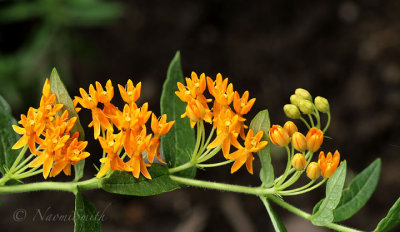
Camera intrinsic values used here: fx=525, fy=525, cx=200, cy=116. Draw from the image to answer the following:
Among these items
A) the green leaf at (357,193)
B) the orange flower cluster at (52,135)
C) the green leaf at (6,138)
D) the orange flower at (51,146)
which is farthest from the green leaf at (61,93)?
the green leaf at (357,193)

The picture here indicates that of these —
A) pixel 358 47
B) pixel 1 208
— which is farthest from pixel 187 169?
pixel 358 47

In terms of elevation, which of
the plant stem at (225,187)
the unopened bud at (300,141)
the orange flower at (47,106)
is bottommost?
the plant stem at (225,187)

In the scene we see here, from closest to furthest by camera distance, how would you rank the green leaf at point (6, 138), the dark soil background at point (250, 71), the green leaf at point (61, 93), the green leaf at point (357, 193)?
the green leaf at point (61, 93)
the green leaf at point (6, 138)
the green leaf at point (357, 193)
the dark soil background at point (250, 71)

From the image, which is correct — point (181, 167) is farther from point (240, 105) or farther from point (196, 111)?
point (240, 105)

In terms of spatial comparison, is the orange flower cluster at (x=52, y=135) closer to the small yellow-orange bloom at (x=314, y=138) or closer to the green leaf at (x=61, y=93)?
the green leaf at (x=61, y=93)

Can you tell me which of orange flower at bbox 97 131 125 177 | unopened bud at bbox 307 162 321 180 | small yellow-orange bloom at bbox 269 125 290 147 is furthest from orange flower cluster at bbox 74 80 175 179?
unopened bud at bbox 307 162 321 180

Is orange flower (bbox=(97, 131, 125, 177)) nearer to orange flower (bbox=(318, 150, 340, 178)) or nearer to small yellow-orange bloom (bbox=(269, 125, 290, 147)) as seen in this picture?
small yellow-orange bloom (bbox=(269, 125, 290, 147))
